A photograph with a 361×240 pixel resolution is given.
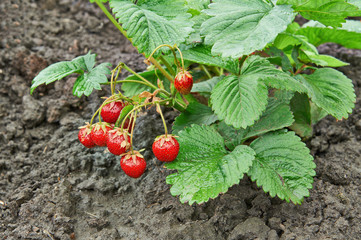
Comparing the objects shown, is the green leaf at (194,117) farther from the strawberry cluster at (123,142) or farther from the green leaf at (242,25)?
the green leaf at (242,25)

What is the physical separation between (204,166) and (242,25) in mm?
641

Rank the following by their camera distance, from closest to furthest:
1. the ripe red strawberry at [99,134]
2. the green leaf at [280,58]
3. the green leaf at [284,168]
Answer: the green leaf at [284,168] < the ripe red strawberry at [99,134] < the green leaf at [280,58]

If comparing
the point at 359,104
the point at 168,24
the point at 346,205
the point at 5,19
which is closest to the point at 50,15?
the point at 5,19

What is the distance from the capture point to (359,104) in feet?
8.58

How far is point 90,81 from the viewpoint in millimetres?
1911

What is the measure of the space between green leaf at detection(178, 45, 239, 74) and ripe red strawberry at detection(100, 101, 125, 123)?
1.33ft

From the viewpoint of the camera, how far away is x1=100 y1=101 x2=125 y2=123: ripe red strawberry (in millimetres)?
1844

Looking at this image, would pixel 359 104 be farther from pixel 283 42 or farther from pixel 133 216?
pixel 133 216

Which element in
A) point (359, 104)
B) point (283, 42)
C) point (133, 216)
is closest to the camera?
point (133, 216)

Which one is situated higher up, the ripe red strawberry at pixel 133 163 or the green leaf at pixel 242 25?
the green leaf at pixel 242 25

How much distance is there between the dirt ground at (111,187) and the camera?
72.8 inches

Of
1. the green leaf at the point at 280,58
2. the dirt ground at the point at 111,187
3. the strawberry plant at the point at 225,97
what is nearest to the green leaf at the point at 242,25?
the strawberry plant at the point at 225,97

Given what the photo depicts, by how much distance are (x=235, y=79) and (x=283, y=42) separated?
2.17 ft

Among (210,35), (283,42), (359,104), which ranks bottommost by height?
(359,104)
